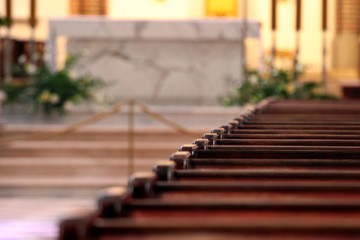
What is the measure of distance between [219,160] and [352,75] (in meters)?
10.8

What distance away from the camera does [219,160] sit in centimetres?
128

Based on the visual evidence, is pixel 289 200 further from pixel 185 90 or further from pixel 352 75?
pixel 352 75

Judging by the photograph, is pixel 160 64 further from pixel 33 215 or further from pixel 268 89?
pixel 33 215

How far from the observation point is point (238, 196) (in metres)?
0.97

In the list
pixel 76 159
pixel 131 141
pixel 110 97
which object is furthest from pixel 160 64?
pixel 76 159

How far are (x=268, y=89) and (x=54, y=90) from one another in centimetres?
178

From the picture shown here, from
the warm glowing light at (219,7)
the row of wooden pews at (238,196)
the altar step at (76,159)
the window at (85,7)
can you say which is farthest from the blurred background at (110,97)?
the warm glowing light at (219,7)

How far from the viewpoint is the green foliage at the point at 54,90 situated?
5.79 m

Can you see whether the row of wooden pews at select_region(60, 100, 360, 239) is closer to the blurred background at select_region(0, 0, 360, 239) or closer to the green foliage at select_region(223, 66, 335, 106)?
the blurred background at select_region(0, 0, 360, 239)

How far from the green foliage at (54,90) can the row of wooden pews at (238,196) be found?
4270mm

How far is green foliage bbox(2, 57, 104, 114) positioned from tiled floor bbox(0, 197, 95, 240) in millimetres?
1121

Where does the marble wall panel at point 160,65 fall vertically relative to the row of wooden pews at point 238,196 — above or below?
above

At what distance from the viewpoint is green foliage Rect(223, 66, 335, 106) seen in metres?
5.86

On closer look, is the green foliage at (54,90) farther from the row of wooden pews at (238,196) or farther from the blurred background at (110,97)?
the row of wooden pews at (238,196)
